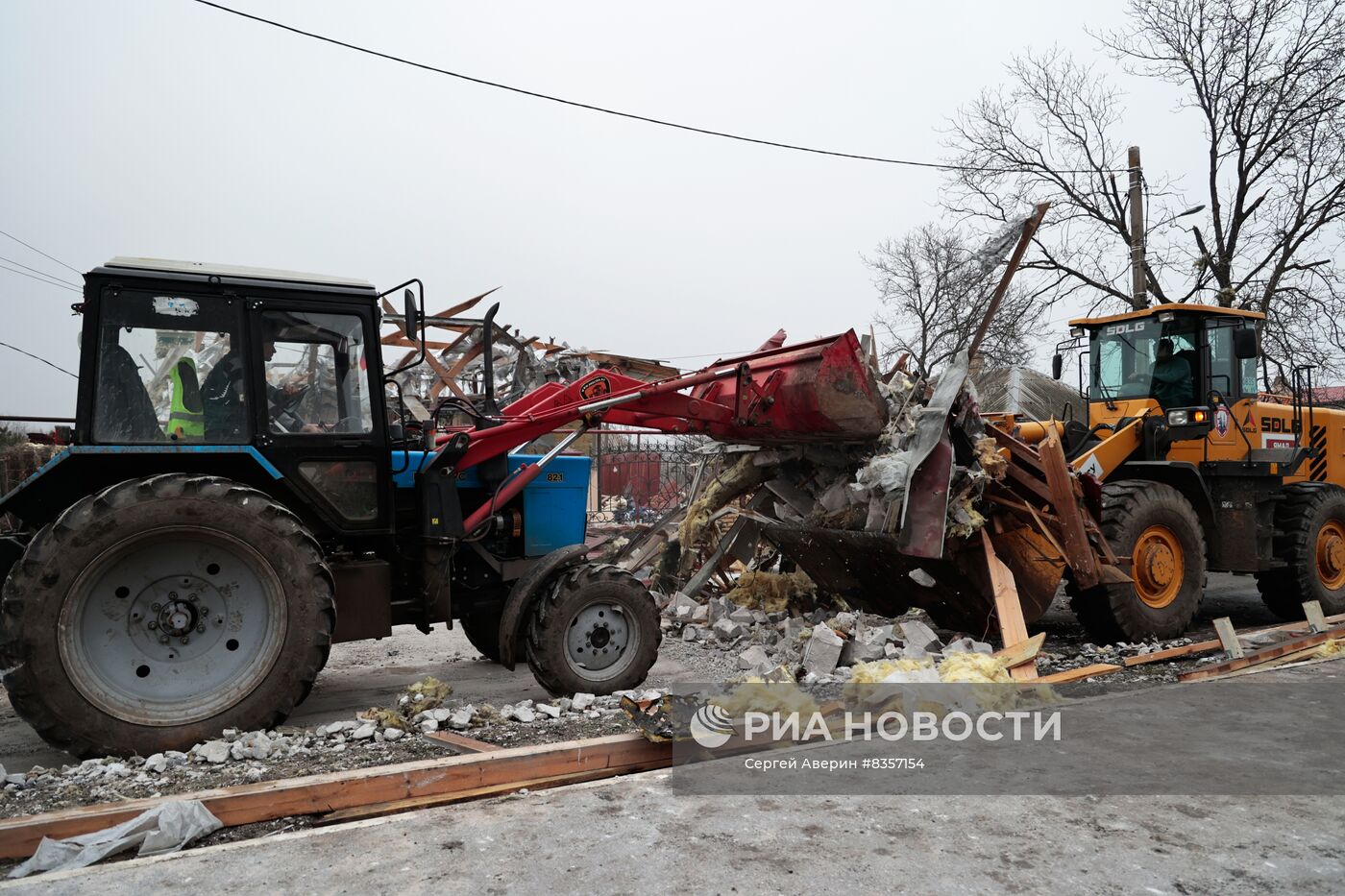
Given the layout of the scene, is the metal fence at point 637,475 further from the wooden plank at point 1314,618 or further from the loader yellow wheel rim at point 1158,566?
the wooden plank at point 1314,618

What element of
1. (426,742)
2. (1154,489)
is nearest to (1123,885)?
(426,742)

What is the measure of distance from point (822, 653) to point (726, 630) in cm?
156

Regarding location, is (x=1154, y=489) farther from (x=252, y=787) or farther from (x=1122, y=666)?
(x=252, y=787)

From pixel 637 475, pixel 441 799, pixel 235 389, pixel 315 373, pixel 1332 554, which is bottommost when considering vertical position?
pixel 441 799

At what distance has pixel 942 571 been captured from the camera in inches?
285

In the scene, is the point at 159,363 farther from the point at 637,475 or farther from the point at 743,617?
the point at 637,475

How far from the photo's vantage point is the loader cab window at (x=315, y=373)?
17.8ft

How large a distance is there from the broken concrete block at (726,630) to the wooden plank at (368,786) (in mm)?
3277

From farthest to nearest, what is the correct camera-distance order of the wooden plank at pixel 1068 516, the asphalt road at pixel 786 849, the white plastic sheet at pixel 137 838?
the wooden plank at pixel 1068 516, the white plastic sheet at pixel 137 838, the asphalt road at pixel 786 849

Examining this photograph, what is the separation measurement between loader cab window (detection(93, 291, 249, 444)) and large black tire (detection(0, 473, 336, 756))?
1.22ft

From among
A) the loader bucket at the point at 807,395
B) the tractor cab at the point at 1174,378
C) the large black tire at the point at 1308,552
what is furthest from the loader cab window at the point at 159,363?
the large black tire at the point at 1308,552

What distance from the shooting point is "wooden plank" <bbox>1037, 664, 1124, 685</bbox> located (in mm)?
6121

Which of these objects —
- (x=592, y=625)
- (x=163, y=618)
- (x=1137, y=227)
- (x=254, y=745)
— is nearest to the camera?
(x=254, y=745)

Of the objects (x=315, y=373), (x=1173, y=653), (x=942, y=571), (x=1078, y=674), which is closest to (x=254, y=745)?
(x=315, y=373)
